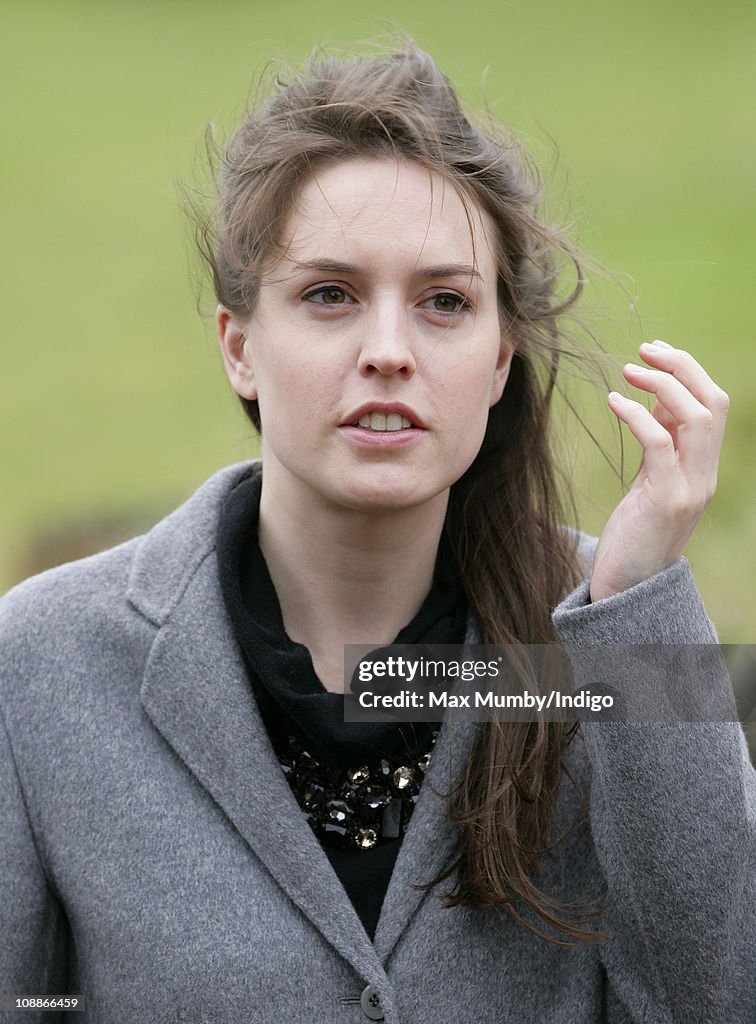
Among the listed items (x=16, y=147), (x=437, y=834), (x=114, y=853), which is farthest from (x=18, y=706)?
(x=16, y=147)

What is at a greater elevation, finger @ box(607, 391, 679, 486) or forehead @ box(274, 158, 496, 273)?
forehead @ box(274, 158, 496, 273)

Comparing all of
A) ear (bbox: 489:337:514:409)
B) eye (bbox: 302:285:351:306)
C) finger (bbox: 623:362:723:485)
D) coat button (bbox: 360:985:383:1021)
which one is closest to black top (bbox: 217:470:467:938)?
coat button (bbox: 360:985:383:1021)

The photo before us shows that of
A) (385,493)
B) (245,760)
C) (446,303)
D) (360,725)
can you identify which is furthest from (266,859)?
(446,303)

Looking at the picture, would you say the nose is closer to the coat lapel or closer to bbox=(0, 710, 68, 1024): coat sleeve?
the coat lapel

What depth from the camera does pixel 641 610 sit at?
2121 mm

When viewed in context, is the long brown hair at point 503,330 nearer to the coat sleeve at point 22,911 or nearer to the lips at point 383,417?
the lips at point 383,417

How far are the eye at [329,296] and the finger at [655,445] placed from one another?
1.63ft

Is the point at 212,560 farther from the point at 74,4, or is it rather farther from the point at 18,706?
the point at 74,4

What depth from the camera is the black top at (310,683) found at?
231 cm

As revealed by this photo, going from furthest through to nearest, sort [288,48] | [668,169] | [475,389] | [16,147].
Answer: [16,147], [668,169], [288,48], [475,389]

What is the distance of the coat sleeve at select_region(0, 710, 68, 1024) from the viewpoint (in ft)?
7.35

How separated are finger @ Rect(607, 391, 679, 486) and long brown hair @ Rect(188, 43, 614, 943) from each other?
415 mm

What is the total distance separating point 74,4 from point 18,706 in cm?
1349

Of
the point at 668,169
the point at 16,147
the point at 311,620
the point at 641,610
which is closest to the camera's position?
the point at 641,610
